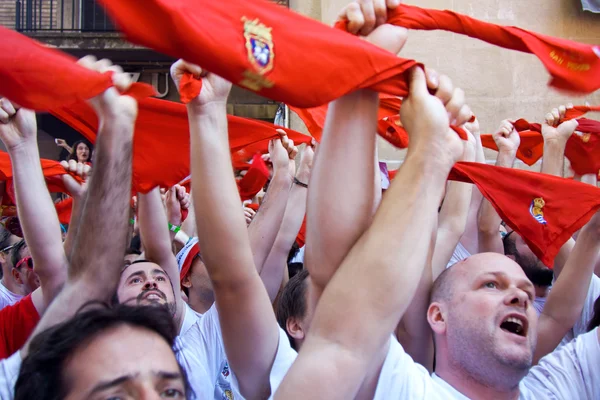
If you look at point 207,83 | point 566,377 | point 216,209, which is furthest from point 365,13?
point 566,377

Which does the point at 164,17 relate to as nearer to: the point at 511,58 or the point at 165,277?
the point at 165,277

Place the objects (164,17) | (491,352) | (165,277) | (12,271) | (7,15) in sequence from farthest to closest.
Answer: (7,15), (12,271), (165,277), (491,352), (164,17)

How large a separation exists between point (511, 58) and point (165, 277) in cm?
592

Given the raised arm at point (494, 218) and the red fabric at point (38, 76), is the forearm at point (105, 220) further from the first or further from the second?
the raised arm at point (494, 218)

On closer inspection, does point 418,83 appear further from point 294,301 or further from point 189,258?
point 189,258

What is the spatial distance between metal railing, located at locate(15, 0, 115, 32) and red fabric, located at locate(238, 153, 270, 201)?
21.9 feet

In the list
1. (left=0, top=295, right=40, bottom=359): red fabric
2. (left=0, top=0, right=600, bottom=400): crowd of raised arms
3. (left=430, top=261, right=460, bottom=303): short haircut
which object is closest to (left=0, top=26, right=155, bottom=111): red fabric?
(left=0, top=0, right=600, bottom=400): crowd of raised arms

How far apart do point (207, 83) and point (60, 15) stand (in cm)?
928

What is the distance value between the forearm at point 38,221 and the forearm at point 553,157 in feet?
8.70

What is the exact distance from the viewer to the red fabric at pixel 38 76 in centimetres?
188

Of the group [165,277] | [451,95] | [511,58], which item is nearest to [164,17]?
[451,95]

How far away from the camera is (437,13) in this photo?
2.04 meters

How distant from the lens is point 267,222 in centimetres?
290

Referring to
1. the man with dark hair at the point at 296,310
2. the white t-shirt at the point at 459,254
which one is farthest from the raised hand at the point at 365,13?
the white t-shirt at the point at 459,254
